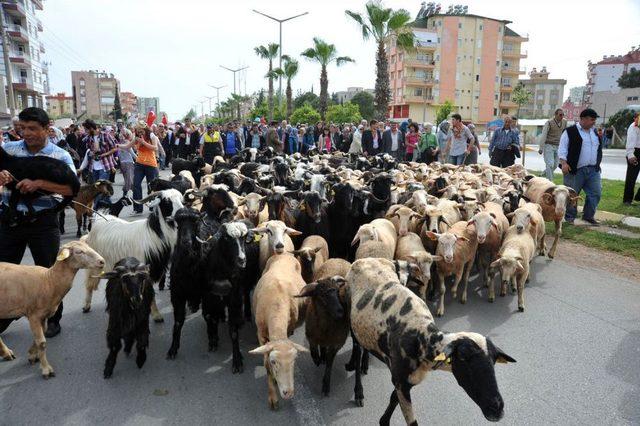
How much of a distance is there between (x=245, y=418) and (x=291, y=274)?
1.45 metres

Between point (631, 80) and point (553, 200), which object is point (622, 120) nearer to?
point (553, 200)

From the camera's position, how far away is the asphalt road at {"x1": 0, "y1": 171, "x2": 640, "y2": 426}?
339cm

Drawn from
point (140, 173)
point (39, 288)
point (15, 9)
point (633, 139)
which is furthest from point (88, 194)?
point (15, 9)


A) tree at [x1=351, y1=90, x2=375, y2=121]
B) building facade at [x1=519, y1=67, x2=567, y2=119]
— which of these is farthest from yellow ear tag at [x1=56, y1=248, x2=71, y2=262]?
building facade at [x1=519, y1=67, x2=567, y2=119]

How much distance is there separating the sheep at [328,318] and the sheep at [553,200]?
5106mm

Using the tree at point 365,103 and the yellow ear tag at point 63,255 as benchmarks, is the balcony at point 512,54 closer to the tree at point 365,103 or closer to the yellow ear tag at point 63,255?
the tree at point 365,103

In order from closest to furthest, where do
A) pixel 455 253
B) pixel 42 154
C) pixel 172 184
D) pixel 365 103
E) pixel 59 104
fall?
pixel 42 154 < pixel 455 253 < pixel 172 184 < pixel 365 103 < pixel 59 104

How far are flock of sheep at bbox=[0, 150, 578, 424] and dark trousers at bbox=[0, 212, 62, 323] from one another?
380 millimetres

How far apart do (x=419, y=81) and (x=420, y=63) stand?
2.69m

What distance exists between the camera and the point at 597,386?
3779mm

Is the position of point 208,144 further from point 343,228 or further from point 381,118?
point 381,118

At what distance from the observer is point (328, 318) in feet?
12.6

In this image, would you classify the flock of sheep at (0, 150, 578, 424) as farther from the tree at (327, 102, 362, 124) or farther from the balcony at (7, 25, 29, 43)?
the balcony at (7, 25, 29, 43)

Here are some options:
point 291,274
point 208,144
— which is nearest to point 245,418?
point 291,274
